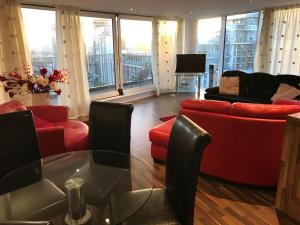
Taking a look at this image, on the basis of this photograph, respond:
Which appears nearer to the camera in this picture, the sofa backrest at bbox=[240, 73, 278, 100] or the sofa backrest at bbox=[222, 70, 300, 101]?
the sofa backrest at bbox=[222, 70, 300, 101]

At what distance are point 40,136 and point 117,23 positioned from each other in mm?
4311

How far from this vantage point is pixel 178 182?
143 centimetres

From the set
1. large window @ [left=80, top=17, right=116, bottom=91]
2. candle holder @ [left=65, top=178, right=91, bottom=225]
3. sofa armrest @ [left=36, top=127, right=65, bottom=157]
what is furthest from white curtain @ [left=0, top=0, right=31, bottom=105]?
candle holder @ [left=65, top=178, right=91, bottom=225]

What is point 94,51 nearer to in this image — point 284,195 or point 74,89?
point 74,89

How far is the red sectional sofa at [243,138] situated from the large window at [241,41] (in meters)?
4.30

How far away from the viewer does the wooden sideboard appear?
1883mm

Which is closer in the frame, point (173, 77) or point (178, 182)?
point (178, 182)

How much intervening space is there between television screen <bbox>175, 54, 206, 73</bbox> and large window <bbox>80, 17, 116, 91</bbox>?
193cm

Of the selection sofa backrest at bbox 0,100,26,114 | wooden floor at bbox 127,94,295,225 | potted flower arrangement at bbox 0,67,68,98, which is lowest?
wooden floor at bbox 127,94,295,225

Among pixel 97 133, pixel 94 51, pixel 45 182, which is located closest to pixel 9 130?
pixel 45 182

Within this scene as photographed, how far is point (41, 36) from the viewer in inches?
187

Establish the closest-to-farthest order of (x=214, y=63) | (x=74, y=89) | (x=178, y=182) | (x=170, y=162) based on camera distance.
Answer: (x=178, y=182) → (x=170, y=162) → (x=74, y=89) → (x=214, y=63)

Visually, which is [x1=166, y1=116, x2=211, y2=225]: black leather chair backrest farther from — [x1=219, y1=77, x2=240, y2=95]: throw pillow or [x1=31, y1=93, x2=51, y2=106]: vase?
[x1=219, y1=77, x2=240, y2=95]: throw pillow

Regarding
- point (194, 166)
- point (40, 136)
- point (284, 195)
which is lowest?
point (284, 195)
